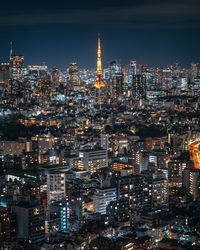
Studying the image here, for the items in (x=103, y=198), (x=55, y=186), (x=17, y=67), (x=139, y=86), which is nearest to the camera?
(x=103, y=198)

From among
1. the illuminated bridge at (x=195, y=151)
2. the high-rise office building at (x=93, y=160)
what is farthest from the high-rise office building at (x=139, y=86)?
the high-rise office building at (x=93, y=160)

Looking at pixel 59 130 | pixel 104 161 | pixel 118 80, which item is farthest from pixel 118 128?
pixel 118 80

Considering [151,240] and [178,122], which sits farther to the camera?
[178,122]

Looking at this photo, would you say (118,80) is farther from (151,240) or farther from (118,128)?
(151,240)

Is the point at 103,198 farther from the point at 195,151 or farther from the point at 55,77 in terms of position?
the point at 55,77

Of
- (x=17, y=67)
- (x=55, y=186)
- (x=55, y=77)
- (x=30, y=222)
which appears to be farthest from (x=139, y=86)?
(x=30, y=222)

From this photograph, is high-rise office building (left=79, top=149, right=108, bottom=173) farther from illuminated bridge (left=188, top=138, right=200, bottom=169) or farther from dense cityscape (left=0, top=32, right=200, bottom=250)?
illuminated bridge (left=188, top=138, right=200, bottom=169)
